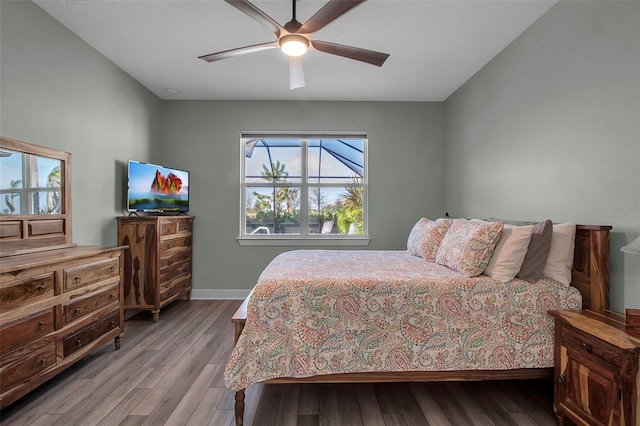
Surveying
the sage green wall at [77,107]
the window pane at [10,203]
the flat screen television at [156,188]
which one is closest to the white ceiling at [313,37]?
the sage green wall at [77,107]

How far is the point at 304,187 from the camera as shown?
13.8 feet

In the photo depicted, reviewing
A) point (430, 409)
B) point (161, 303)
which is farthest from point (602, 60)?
point (161, 303)

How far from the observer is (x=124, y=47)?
A: 279cm

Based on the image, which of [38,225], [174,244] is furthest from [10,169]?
[174,244]

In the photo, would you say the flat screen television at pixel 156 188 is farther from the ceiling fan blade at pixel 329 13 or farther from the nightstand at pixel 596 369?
the nightstand at pixel 596 369

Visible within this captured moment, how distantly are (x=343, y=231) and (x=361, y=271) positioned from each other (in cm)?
211

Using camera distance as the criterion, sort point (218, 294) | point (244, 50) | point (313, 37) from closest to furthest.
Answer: point (244, 50)
point (313, 37)
point (218, 294)

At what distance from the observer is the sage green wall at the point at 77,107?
210 cm

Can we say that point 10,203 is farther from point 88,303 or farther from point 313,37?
point 313,37

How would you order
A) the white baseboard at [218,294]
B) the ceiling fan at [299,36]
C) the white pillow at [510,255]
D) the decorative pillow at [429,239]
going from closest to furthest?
the ceiling fan at [299,36]
the white pillow at [510,255]
the decorative pillow at [429,239]
the white baseboard at [218,294]

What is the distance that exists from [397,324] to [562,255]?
115 cm

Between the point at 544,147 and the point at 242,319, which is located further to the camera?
the point at 544,147

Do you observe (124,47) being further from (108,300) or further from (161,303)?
(161,303)

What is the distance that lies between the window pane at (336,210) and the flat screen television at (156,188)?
1663 millimetres
